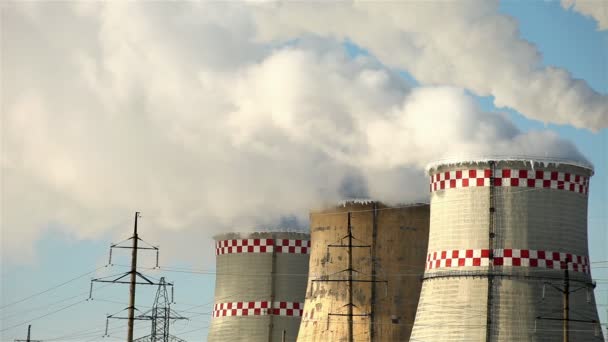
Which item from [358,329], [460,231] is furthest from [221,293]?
[460,231]

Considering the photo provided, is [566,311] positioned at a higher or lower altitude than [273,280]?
lower

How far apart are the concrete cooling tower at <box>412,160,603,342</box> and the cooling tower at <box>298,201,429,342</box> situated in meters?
5.80

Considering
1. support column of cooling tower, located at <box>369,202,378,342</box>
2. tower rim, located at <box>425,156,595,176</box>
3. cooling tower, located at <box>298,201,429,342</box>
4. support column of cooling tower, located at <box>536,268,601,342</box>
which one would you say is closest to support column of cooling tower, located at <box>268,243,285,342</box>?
cooling tower, located at <box>298,201,429,342</box>

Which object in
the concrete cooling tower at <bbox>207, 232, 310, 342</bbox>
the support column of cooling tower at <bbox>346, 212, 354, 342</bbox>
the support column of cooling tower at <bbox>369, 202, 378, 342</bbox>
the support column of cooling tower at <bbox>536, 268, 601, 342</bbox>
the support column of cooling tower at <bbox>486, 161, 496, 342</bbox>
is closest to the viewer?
the support column of cooling tower at <bbox>536, 268, 601, 342</bbox>

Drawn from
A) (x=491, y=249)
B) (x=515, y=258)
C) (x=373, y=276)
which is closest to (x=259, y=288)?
(x=373, y=276)

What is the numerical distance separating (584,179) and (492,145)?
2376 millimetres

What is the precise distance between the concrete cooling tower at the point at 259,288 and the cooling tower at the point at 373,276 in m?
5.89

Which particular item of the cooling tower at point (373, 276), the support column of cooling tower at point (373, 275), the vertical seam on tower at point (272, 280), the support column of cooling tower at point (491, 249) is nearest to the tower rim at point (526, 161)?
the support column of cooling tower at point (491, 249)

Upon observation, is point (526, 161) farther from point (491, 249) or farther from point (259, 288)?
point (259, 288)

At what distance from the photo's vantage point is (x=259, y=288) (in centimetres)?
4509

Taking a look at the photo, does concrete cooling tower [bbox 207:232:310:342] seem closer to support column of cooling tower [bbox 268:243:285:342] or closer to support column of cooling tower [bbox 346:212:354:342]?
support column of cooling tower [bbox 268:243:285:342]

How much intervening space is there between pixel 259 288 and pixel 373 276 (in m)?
7.28

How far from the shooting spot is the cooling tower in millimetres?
38500

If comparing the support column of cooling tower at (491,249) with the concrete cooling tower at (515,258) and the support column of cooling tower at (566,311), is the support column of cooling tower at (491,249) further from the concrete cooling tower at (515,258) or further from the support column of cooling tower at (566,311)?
the support column of cooling tower at (566,311)
